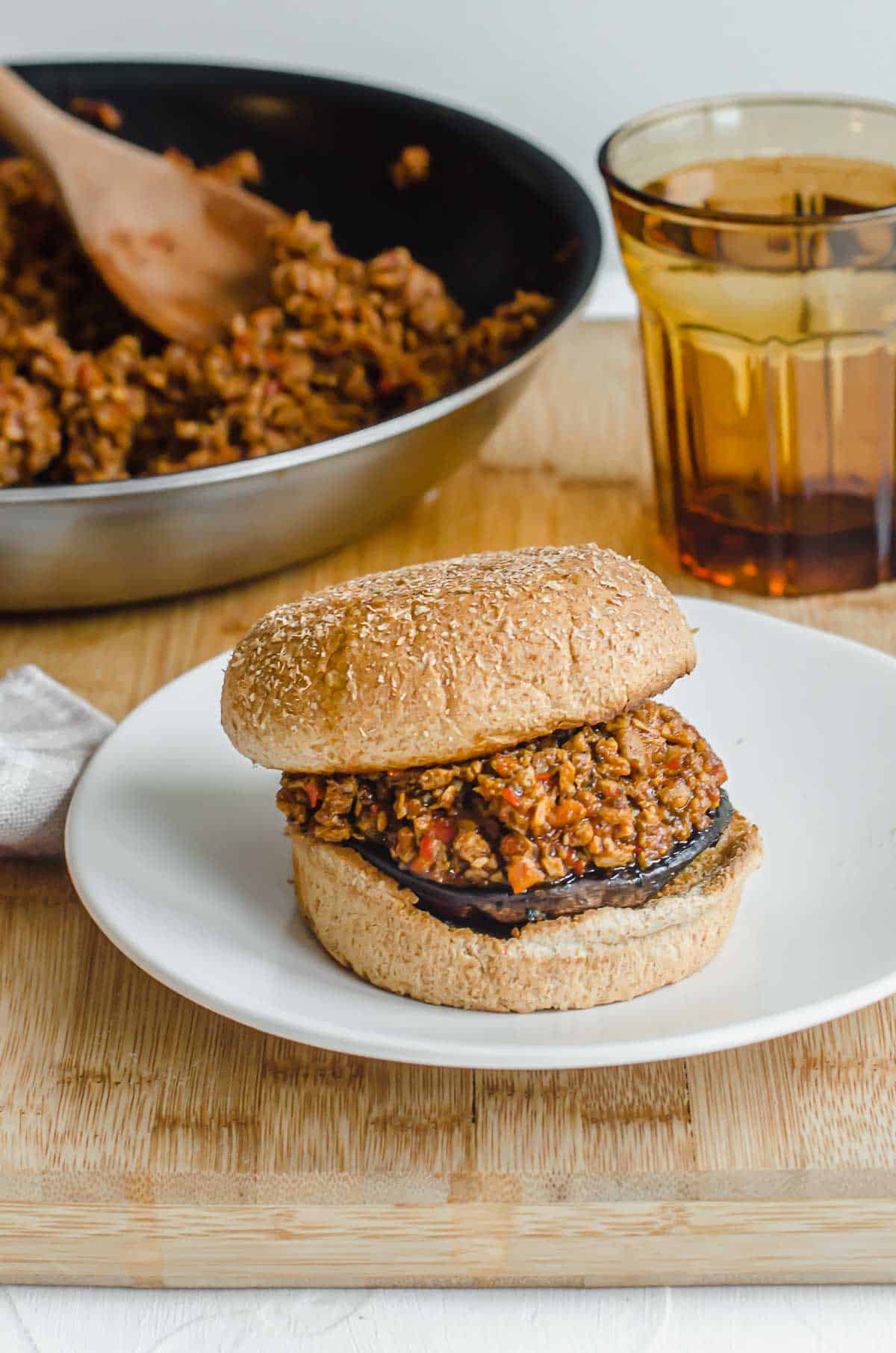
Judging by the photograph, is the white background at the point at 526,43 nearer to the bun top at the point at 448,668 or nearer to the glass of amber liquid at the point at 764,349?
the glass of amber liquid at the point at 764,349

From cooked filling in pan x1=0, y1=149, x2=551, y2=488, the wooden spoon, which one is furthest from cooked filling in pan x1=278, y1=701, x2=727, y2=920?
the wooden spoon

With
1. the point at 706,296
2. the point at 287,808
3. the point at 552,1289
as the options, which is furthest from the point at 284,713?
the point at 706,296

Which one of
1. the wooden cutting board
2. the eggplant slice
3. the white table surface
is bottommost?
the white table surface

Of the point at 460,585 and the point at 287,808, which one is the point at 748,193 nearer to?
the point at 460,585

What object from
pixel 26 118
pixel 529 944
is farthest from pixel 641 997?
pixel 26 118

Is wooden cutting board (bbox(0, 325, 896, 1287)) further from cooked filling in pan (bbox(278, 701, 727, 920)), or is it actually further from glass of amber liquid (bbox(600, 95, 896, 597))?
glass of amber liquid (bbox(600, 95, 896, 597))

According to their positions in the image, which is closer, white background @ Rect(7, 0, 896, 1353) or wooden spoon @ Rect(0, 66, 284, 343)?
wooden spoon @ Rect(0, 66, 284, 343)
